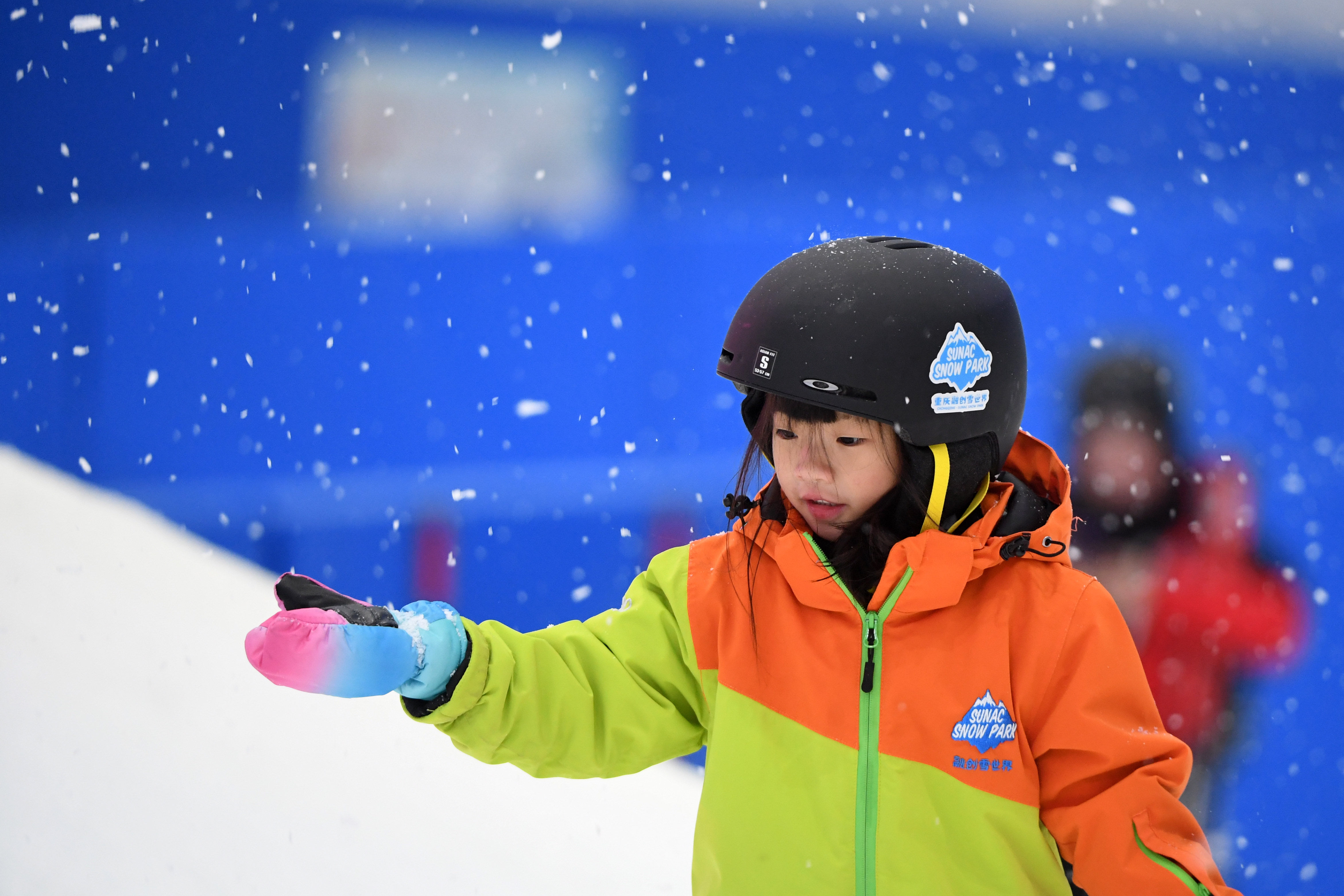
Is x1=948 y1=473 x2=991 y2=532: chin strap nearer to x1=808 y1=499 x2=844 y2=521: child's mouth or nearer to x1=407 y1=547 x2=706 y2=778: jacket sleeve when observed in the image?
x1=808 y1=499 x2=844 y2=521: child's mouth

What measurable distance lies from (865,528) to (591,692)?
16.3 inches

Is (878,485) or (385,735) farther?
(385,735)

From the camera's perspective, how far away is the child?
1.25 metres

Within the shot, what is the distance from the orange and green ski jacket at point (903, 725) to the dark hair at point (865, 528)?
0.04m

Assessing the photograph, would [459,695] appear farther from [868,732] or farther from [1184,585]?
[1184,585]

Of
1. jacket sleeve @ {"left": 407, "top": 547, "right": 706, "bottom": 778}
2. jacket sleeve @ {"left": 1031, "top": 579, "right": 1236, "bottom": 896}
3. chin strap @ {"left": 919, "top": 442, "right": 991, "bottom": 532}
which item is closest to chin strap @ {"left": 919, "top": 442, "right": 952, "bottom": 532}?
chin strap @ {"left": 919, "top": 442, "right": 991, "bottom": 532}

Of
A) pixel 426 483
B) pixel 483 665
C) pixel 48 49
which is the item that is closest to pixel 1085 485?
pixel 483 665

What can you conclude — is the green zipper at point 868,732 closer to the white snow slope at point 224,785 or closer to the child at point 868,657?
the child at point 868,657

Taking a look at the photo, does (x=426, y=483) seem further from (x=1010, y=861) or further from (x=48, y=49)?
(x=1010, y=861)

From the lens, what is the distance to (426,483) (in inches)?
185

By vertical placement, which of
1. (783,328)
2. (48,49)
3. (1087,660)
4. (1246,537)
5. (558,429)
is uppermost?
(48,49)

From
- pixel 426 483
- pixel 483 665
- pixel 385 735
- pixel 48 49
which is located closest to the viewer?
pixel 483 665

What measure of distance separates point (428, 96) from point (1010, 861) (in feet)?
14.4

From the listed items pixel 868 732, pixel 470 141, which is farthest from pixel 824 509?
pixel 470 141
